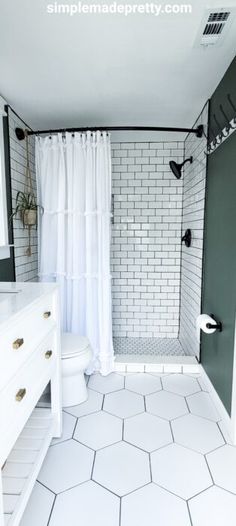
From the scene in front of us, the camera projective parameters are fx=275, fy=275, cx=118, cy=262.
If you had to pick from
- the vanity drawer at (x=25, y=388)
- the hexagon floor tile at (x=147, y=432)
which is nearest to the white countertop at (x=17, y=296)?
the vanity drawer at (x=25, y=388)

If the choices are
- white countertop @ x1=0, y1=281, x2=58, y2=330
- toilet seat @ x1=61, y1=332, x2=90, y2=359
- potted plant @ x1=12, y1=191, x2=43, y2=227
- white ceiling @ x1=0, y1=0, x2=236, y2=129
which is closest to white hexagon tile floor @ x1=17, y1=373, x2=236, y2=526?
toilet seat @ x1=61, y1=332, x2=90, y2=359

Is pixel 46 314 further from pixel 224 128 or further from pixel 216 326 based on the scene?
pixel 224 128

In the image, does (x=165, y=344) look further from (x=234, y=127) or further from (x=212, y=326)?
(x=234, y=127)

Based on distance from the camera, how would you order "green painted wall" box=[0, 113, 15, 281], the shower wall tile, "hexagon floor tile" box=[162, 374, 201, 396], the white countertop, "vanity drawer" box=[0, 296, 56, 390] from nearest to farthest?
"vanity drawer" box=[0, 296, 56, 390]
the white countertop
"green painted wall" box=[0, 113, 15, 281]
"hexagon floor tile" box=[162, 374, 201, 396]
the shower wall tile

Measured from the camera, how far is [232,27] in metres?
1.27

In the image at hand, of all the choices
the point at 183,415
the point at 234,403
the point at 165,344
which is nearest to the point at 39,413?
the point at 183,415

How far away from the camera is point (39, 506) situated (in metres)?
1.16

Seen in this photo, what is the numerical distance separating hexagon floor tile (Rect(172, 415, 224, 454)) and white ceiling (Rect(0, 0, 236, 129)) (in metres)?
2.10

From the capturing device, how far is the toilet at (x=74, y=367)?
1720 millimetres

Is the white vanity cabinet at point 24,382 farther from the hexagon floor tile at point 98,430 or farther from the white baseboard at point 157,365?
the white baseboard at point 157,365

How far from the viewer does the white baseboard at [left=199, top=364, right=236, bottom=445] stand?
1.54 m

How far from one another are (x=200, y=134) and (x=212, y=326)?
4.83ft

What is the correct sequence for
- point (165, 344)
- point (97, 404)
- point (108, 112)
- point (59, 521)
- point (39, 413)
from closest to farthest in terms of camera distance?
point (59, 521) → point (39, 413) → point (97, 404) → point (108, 112) → point (165, 344)

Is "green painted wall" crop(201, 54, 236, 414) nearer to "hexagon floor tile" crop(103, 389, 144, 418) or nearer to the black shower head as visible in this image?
"hexagon floor tile" crop(103, 389, 144, 418)
